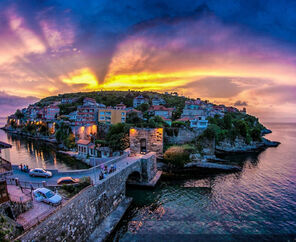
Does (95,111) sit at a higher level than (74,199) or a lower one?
higher

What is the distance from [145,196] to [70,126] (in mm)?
36303

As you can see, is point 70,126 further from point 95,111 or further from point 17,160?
point 17,160

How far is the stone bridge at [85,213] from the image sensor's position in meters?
7.75

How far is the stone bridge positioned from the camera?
775 cm

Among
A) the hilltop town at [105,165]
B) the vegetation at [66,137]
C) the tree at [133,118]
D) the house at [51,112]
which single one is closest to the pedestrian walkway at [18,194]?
the hilltop town at [105,165]

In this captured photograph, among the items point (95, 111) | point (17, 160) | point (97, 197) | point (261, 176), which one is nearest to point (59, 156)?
point (17, 160)

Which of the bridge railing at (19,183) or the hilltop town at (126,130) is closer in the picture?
the bridge railing at (19,183)

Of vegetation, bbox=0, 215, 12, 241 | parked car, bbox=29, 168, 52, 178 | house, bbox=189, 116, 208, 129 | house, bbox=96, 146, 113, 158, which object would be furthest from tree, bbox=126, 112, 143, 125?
vegetation, bbox=0, 215, 12, 241

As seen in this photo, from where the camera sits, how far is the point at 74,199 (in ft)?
32.0

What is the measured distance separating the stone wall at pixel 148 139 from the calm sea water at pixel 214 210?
6.81 meters

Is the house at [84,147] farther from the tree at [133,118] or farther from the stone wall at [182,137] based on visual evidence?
the stone wall at [182,137]

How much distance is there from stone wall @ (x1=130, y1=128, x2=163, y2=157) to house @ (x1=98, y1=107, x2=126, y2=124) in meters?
21.7

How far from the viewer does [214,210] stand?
15805 mm

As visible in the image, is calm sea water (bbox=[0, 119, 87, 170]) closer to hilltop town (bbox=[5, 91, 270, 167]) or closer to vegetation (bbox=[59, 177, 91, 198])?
hilltop town (bbox=[5, 91, 270, 167])
